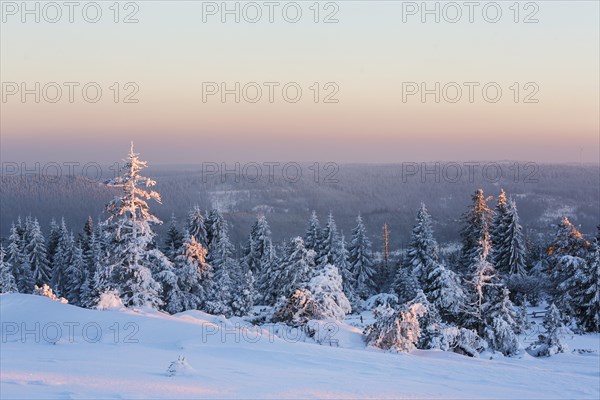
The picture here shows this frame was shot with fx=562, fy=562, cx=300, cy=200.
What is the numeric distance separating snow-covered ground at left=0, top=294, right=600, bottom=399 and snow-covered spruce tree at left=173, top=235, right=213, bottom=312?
2342cm

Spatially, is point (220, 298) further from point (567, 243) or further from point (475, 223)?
point (567, 243)

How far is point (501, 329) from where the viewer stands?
77.0 feet

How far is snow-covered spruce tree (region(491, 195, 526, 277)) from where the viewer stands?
45.8 metres

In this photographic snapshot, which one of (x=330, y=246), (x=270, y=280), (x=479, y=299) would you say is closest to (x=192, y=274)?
(x=270, y=280)

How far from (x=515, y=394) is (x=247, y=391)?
5.13 metres

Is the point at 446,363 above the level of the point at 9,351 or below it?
below

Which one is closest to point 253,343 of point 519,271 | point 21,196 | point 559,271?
point 559,271

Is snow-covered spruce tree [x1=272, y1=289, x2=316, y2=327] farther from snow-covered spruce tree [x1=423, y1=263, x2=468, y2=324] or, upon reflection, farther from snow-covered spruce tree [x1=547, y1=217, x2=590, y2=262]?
snow-covered spruce tree [x1=547, y1=217, x2=590, y2=262]

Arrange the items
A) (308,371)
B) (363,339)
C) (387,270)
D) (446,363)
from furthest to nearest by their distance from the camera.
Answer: (387,270)
(363,339)
(446,363)
(308,371)

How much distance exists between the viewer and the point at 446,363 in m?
14.5

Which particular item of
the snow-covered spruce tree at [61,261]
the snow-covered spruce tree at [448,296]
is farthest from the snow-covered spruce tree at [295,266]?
the snow-covered spruce tree at [61,261]

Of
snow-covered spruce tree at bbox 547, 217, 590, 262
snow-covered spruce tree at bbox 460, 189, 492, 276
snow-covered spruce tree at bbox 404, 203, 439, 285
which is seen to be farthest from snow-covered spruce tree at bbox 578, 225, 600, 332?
snow-covered spruce tree at bbox 404, 203, 439, 285

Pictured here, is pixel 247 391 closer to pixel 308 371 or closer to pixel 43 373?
pixel 308 371

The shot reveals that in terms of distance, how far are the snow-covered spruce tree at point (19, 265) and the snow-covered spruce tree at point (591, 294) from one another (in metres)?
52.1
